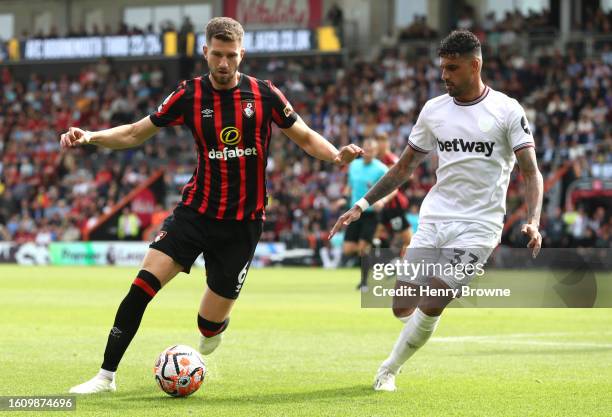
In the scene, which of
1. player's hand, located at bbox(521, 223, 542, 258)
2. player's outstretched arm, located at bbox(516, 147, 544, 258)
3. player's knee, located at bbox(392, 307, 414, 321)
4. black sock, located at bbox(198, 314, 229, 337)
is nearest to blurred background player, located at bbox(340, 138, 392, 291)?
black sock, located at bbox(198, 314, 229, 337)

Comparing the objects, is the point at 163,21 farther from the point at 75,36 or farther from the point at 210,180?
the point at 210,180

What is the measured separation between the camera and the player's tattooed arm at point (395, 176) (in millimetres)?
7926

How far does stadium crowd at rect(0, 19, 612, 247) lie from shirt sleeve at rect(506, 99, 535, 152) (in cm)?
1930

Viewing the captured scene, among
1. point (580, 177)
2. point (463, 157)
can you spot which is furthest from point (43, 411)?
point (580, 177)

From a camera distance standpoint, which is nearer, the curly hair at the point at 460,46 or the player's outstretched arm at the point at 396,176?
the curly hair at the point at 460,46

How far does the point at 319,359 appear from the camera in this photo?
965 centimetres

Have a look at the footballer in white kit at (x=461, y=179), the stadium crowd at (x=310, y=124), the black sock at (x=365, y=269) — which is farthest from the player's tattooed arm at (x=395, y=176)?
the stadium crowd at (x=310, y=124)

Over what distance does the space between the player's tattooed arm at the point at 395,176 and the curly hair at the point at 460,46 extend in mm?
836

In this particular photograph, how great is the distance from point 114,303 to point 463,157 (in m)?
10.00

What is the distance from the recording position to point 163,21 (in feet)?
147

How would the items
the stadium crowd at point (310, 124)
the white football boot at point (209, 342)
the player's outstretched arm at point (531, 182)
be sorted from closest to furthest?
the player's outstretched arm at point (531, 182)
the white football boot at point (209, 342)
the stadium crowd at point (310, 124)

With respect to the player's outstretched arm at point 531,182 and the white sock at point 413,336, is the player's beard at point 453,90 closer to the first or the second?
the player's outstretched arm at point 531,182

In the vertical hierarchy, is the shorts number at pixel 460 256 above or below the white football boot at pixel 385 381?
above

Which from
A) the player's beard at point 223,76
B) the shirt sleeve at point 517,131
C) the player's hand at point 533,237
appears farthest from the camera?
the player's beard at point 223,76
